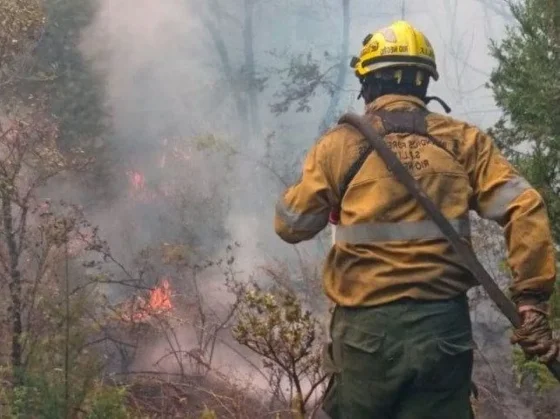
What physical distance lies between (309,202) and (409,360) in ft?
2.03

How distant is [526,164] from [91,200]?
1053cm

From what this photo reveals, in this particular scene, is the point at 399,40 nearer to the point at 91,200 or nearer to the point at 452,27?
the point at 91,200

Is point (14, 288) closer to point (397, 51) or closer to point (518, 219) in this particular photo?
point (397, 51)

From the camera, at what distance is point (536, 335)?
2.74 meters

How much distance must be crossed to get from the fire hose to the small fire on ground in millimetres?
6790

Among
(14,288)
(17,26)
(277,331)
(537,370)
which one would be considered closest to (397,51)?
(277,331)

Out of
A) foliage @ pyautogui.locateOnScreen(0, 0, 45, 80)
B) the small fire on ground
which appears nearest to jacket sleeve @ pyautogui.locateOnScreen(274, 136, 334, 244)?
foliage @ pyautogui.locateOnScreen(0, 0, 45, 80)

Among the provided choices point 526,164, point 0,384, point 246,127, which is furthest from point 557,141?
point 246,127

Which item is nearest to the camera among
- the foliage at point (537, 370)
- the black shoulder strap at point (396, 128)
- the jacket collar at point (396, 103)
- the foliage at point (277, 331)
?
the black shoulder strap at point (396, 128)

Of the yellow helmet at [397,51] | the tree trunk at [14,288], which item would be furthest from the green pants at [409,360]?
the tree trunk at [14,288]

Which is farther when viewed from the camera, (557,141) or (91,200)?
(91,200)

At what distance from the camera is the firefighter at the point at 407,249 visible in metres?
2.74

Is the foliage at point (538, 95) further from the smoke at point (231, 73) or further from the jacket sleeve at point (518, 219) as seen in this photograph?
the smoke at point (231, 73)

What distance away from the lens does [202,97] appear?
17531 mm
